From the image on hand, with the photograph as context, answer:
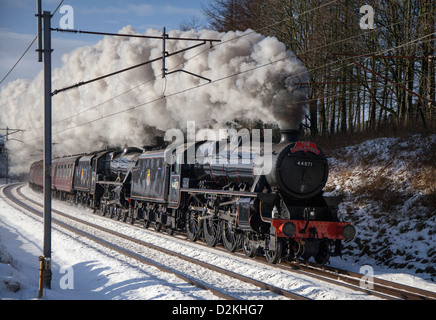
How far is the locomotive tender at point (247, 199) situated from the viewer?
10.5 meters

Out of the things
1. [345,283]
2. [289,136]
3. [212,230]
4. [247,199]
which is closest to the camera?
[345,283]

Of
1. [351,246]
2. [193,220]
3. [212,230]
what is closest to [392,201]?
[351,246]

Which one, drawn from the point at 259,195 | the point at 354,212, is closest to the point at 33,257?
the point at 259,195

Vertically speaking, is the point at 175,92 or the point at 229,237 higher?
the point at 175,92

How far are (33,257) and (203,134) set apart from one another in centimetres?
935

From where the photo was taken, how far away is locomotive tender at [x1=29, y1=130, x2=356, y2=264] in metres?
10.5

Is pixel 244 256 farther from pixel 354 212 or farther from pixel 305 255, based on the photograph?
pixel 354 212

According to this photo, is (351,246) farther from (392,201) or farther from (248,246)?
(248,246)

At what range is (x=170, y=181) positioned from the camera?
15.2 meters

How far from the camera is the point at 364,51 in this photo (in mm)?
19641

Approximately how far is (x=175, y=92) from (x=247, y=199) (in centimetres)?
1134

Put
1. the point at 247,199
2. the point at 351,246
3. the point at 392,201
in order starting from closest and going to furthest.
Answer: the point at 247,199
the point at 351,246
the point at 392,201

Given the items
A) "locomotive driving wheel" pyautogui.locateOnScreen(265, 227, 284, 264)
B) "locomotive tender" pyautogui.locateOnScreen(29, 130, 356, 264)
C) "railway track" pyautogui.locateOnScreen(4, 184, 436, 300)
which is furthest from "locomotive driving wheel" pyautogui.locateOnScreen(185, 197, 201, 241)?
"locomotive driving wheel" pyautogui.locateOnScreen(265, 227, 284, 264)
